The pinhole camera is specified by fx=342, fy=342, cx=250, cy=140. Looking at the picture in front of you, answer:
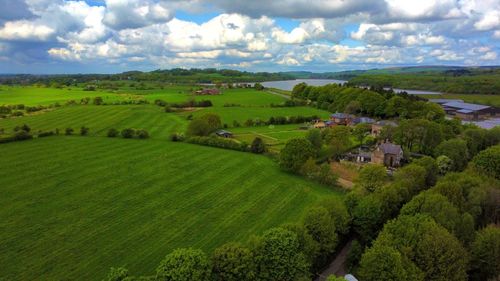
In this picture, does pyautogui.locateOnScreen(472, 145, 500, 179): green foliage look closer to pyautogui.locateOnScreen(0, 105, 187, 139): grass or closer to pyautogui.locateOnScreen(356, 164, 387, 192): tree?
pyautogui.locateOnScreen(356, 164, 387, 192): tree

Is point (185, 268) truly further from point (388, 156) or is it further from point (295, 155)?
point (388, 156)

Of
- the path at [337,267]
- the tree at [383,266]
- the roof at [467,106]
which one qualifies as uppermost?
the tree at [383,266]

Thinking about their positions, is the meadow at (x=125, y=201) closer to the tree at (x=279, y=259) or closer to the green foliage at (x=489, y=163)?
the tree at (x=279, y=259)

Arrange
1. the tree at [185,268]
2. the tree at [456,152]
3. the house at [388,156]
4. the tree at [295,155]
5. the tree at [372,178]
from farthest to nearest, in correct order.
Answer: the house at [388,156]
the tree at [456,152]
the tree at [295,155]
the tree at [372,178]
the tree at [185,268]

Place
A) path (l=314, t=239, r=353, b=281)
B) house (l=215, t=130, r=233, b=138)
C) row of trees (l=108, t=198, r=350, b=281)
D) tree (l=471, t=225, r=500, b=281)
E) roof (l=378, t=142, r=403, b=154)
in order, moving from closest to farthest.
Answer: row of trees (l=108, t=198, r=350, b=281) < tree (l=471, t=225, r=500, b=281) < path (l=314, t=239, r=353, b=281) < roof (l=378, t=142, r=403, b=154) < house (l=215, t=130, r=233, b=138)

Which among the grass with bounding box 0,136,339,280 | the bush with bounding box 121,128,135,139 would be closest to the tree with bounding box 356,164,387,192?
the grass with bounding box 0,136,339,280

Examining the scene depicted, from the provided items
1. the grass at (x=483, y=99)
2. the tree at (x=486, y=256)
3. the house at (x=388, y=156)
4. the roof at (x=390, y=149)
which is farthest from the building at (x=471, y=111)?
the tree at (x=486, y=256)

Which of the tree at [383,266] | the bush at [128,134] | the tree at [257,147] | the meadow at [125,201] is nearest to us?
the tree at [383,266]

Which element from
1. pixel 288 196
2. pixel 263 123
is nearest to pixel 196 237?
pixel 288 196

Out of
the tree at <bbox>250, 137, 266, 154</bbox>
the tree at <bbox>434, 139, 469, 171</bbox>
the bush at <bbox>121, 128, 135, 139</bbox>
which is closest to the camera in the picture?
the tree at <bbox>434, 139, 469, 171</bbox>
